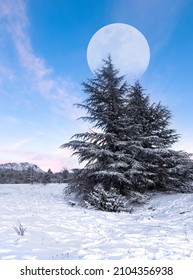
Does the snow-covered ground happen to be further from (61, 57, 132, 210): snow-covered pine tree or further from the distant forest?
the distant forest

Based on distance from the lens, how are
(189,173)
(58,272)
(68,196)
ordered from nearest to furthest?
(58,272)
(189,173)
(68,196)

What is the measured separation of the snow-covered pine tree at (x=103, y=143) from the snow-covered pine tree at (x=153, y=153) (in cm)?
73

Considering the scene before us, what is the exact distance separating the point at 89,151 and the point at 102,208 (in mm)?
3807

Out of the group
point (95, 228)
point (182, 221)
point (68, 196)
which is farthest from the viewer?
point (68, 196)

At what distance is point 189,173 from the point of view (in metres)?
16.7

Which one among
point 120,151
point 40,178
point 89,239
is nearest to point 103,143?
point 120,151

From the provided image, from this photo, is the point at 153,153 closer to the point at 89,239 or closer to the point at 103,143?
the point at 103,143

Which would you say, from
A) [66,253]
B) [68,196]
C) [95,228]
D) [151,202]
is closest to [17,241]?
[66,253]

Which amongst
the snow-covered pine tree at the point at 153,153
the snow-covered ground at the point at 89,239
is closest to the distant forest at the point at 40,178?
the snow-covered pine tree at the point at 153,153

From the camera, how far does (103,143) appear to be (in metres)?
A: 16.5

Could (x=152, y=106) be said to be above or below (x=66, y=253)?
above

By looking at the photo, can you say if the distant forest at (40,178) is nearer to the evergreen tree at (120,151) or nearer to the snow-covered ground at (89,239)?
the evergreen tree at (120,151)

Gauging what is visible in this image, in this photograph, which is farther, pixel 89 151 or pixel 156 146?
pixel 156 146

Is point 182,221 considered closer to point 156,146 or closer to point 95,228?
point 95,228
